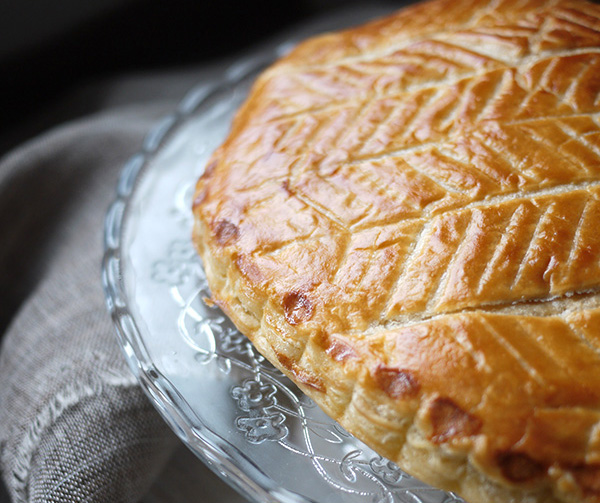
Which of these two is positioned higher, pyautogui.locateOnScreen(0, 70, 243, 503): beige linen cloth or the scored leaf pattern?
the scored leaf pattern

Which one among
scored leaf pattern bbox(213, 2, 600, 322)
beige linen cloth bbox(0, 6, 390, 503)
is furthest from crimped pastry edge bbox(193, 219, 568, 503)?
beige linen cloth bbox(0, 6, 390, 503)

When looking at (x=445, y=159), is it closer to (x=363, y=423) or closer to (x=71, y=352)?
(x=363, y=423)

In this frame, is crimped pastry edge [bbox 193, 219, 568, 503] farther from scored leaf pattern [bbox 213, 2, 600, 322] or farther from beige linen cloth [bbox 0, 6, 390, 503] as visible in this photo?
beige linen cloth [bbox 0, 6, 390, 503]

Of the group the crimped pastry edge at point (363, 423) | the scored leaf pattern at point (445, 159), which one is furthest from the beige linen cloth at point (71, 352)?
the scored leaf pattern at point (445, 159)

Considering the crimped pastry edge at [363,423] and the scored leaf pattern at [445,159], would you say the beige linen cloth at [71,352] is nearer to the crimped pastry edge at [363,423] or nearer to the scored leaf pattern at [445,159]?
the crimped pastry edge at [363,423]

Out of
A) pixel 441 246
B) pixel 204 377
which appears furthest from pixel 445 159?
pixel 204 377
